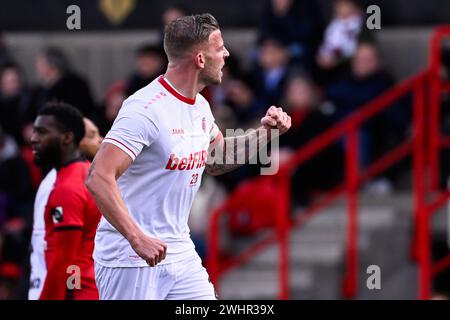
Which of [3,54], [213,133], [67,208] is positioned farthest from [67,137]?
[3,54]

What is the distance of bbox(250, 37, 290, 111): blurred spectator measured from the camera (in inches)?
495

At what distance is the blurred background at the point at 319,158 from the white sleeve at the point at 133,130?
4.58m

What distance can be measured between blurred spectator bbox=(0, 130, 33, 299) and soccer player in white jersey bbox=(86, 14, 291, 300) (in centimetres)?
544

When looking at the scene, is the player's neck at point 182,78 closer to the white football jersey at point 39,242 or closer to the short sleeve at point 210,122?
the short sleeve at point 210,122

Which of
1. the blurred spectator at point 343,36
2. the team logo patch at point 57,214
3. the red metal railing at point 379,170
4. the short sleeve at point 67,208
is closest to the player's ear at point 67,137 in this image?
the short sleeve at point 67,208

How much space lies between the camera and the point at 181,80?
6.98 meters

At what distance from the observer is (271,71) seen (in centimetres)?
1283

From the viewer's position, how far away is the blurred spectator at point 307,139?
12141 mm

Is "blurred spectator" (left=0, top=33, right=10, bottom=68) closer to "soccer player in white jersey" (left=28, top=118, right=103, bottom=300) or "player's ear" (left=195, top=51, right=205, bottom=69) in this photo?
"soccer player in white jersey" (left=28, top=118, right=103, bottom=300)

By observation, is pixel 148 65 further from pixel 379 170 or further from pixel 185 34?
pixel 185 34

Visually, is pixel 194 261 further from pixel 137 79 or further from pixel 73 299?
pixel 137 79

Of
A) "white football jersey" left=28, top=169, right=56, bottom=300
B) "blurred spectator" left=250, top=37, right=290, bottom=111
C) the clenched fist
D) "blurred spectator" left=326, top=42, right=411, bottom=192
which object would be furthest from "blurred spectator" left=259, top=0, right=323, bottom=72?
the clenched fist

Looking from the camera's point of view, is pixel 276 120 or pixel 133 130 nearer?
pixel 133 130

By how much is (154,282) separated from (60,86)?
6423 mm
